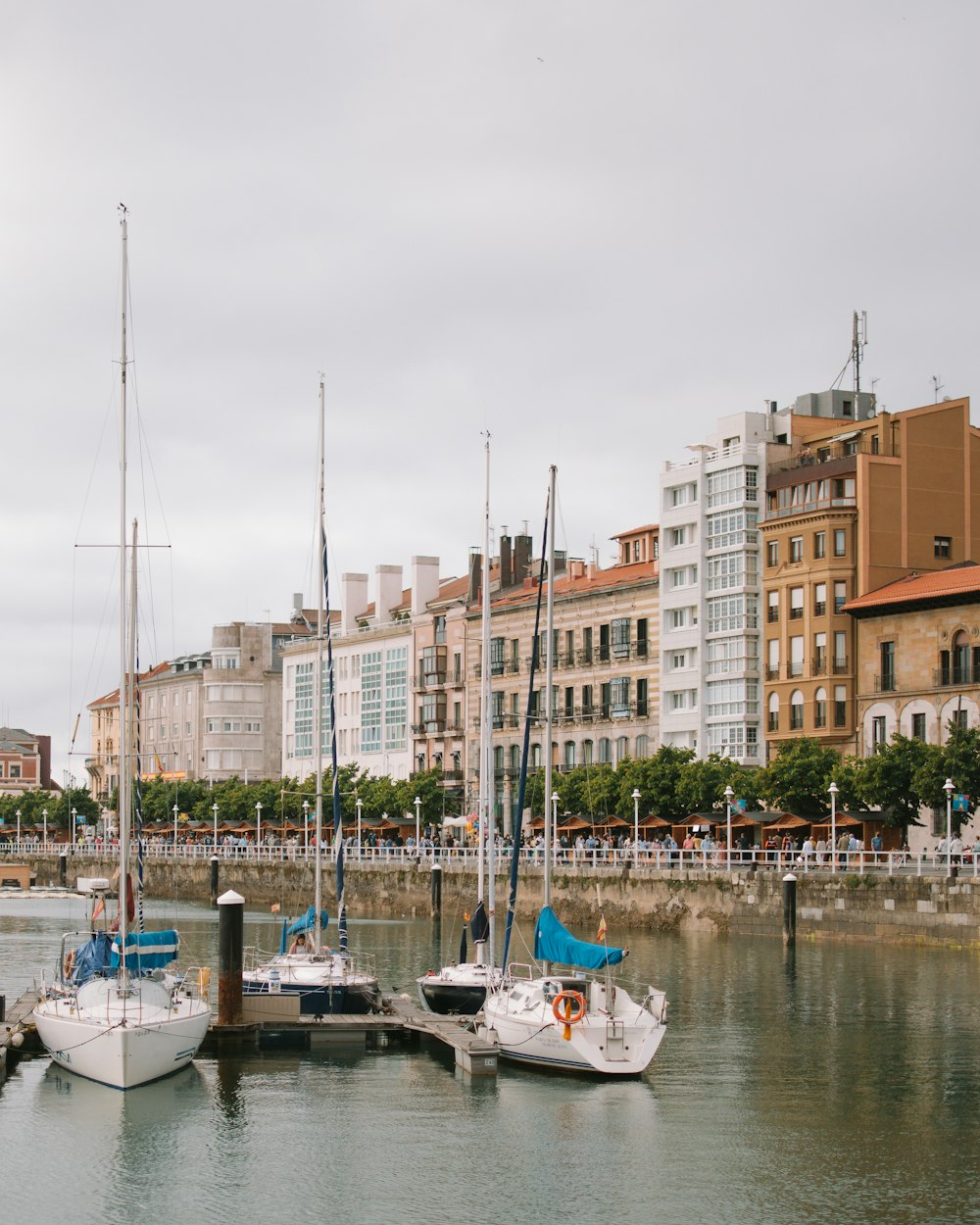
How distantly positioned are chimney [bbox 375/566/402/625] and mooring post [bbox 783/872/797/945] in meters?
79.7

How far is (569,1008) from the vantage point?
143 feet

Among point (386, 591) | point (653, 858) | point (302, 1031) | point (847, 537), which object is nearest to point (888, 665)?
point (847, 537)

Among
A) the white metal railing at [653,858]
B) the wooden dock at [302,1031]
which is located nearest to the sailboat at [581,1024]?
the wooden dock at [302,1031]

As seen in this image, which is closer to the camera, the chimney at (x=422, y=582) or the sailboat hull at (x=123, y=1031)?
the sailboat hull at (x=123, y=1031)

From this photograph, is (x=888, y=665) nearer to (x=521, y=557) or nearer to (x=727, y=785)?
(x=727, y=785)

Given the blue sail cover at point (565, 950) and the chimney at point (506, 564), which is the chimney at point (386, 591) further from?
the blue sail cover at point (565, 950)

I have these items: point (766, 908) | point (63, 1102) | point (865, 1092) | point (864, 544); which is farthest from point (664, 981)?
point (864, 544)

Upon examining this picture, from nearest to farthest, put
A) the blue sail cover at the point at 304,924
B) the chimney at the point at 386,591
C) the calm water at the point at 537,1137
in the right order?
the calm water at the point at 537,1137, the blue sail cover at the point at 304,924, the chimney at the point at 386,591

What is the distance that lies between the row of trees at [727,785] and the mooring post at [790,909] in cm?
856

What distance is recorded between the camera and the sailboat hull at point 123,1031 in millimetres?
41781

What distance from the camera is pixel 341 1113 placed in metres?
40.9

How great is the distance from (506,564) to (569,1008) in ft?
311

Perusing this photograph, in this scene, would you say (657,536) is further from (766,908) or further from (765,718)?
(766,908)

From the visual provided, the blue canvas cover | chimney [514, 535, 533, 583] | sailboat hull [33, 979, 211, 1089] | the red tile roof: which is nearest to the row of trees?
the red tile roof
